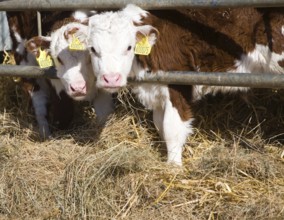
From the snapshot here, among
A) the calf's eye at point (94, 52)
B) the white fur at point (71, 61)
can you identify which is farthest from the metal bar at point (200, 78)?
the calf's eye at point (94, 52)

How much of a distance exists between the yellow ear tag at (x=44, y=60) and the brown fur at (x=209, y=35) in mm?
812

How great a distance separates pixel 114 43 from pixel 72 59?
1.70 feet

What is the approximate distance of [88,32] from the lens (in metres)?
4.01

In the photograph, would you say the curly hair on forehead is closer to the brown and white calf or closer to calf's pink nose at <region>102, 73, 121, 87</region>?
the brown and white calf

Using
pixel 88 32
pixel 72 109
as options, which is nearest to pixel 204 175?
pixel 88 32

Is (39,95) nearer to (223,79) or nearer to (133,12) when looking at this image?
(133,12)

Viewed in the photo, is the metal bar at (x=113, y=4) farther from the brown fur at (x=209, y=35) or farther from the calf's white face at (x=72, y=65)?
the brown fur at (x=209, y=35)

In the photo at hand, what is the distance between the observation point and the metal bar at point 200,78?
3.34 metres

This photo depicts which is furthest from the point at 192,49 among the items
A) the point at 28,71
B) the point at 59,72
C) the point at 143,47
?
the point at 28,71

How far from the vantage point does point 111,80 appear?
3756mm

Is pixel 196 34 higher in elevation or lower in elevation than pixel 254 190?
higher

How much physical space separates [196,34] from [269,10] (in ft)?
1.96

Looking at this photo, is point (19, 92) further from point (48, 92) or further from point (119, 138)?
point (119, 138)

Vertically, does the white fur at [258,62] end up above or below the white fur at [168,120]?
above
